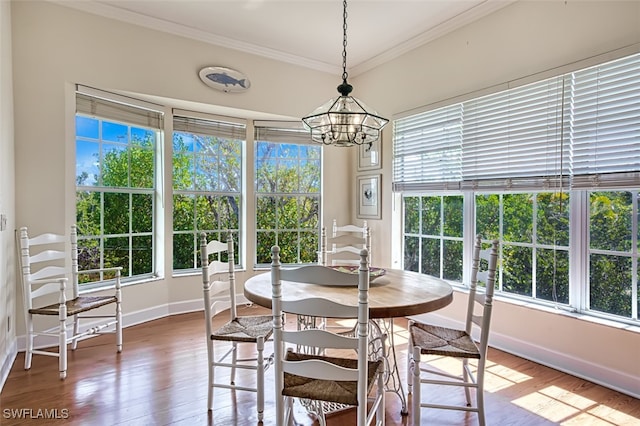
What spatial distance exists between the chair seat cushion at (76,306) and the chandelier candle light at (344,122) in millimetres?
2135

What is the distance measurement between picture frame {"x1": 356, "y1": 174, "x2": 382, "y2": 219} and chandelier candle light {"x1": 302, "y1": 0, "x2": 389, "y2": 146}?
2.14m

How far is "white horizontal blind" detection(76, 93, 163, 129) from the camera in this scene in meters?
3.32

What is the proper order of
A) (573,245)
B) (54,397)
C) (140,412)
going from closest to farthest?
(140,412), (54,397), (573,245)

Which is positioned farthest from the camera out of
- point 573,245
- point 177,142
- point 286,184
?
point 286,184

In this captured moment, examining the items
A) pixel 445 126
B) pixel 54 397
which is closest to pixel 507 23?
pixel 445 126

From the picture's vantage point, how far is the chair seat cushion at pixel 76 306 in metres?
2.64

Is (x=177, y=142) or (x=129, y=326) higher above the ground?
(x=177, y=142)

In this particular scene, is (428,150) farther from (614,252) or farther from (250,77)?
(250,77)

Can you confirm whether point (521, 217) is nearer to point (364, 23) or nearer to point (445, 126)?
point (445, 126)

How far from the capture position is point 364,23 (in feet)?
11.7

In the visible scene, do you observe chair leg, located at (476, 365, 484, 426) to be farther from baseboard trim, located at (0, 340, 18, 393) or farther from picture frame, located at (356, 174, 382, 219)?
baseboard trim, located at (0, 340, 18, 393)

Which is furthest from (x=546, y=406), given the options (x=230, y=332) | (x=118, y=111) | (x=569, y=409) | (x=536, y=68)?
(x=118, y=111)

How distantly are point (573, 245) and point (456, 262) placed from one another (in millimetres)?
1061

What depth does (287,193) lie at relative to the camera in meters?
4.69
